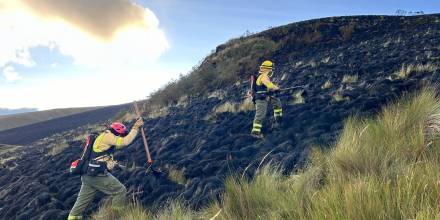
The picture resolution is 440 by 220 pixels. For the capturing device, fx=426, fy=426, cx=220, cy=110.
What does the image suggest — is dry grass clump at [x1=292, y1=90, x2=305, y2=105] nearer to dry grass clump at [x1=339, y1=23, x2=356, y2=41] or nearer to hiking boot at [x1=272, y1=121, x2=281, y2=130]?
hiking boot at [x1=272, y1=121, x2=281, y2=130]

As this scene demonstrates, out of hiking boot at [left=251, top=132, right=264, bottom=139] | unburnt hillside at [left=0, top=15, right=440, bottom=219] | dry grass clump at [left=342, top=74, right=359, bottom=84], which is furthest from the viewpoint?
dry grass clump at [left=342, top=74, right=359, bottom=84]

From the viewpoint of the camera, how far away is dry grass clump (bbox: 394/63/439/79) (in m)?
11.3

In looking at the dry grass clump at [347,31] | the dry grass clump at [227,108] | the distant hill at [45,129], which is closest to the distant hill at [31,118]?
the distant hill at [45,129]

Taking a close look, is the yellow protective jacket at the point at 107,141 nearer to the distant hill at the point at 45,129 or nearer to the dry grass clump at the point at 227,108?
the dry grass clump at the point at 227,108

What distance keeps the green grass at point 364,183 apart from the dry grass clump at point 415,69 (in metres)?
4.80

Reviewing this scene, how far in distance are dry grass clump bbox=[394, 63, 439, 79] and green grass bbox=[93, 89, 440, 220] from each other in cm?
480

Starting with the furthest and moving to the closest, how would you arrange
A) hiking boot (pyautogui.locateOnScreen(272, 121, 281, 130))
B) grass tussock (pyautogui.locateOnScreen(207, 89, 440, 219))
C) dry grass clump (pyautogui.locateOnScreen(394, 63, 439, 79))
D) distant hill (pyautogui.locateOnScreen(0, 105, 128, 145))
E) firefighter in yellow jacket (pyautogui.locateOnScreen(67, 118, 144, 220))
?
distant hill (pyautogui.locateOnScreen(0, 105, 128, 145)), dry grass clump (pyautogui.locateOnScreen(394, 63, 439, 79)), hiking boot (pyautogui.locateOnScreen(272, 121, 281, 130)), firefighter in yellow jacket (pyautogui.locateOnScreen(67, 118, 144, 220)), grass tussock (pyautogui.locateOnScreen(207, 89, 440, 219))

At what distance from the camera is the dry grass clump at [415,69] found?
37.0ft

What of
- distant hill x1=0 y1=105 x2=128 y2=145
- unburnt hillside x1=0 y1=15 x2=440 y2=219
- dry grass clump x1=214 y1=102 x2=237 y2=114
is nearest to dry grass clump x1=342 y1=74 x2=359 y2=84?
unburnt hillside x1=0 y1=15 x2=440 y2=219

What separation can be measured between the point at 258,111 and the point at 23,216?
570 cm

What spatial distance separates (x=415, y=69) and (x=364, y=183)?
9249mm

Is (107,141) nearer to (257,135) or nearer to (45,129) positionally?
(257,135)

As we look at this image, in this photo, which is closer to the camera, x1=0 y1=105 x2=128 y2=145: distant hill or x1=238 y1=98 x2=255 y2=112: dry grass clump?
x1=238 y1=98 x2=255 y2=112: dry grass clump

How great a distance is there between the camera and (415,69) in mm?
11750
